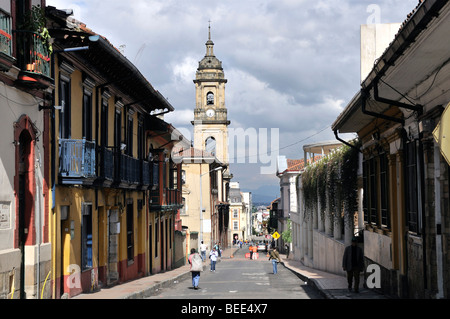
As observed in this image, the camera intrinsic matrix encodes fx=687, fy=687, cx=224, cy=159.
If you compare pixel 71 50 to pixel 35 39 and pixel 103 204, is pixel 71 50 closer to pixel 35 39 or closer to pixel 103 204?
pixel 35 39

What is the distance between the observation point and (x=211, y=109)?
77500mm

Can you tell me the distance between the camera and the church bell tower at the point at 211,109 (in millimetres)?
76812

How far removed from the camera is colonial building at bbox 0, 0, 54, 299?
37.8 feet

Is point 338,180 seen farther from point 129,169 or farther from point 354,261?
point 129,169

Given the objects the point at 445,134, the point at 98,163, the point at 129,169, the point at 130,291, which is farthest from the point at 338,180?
the point at 445,134

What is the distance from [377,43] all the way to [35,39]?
9.40m

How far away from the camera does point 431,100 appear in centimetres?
1159

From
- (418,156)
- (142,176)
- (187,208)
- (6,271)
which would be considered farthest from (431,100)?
(187,208)

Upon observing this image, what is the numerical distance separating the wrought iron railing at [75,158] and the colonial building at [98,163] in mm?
21

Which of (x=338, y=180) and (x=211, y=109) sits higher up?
(x=211, y=109)

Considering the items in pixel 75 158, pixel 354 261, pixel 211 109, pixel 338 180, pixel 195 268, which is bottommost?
pixel 195 268

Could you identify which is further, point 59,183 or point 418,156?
point 59,183

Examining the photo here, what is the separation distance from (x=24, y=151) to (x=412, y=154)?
7422mm

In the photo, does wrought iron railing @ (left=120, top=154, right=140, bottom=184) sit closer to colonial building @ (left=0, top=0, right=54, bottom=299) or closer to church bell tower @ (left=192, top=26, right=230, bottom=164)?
colonial building @ (left=0, top=0, right=54, bottom=299)
